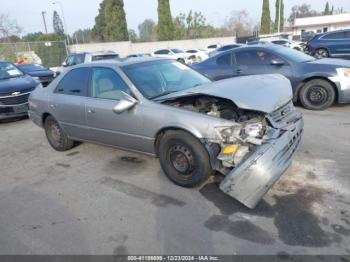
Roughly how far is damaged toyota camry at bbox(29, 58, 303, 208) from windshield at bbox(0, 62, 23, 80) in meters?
5.00

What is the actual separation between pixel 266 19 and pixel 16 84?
164 ft

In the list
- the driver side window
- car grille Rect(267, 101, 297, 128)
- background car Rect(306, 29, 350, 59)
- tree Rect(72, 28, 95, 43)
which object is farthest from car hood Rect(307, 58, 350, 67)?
tree Rect(72, 28, 95, 43)

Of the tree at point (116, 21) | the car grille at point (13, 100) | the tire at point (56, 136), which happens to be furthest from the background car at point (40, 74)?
the tree at point (116, 21)

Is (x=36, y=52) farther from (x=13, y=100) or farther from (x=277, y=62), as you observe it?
(x=277, y=62)

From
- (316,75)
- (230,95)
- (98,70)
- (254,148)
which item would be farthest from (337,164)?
(98,70)

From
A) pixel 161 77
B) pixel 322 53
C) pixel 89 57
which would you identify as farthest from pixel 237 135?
pixel 322 53

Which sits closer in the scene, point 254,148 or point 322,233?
point 322,233

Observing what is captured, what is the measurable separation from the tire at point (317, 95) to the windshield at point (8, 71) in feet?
→ 26.7

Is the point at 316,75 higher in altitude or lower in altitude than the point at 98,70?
lower

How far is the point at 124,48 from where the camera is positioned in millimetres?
34562

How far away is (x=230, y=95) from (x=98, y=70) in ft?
7.15

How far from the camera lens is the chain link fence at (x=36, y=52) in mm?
23500

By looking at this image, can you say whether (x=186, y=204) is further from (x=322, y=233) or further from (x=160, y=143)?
(x=322, y=233)

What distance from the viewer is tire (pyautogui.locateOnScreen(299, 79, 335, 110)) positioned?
688 centimetres
